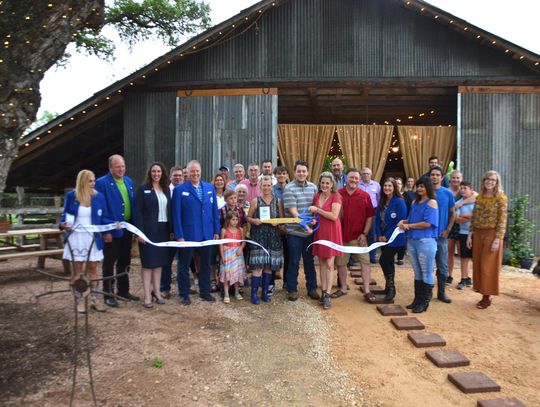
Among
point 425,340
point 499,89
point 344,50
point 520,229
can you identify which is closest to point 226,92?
point 344,50

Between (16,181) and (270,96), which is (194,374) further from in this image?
(16,181)

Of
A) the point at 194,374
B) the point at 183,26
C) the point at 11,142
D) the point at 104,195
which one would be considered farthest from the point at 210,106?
the point at 183,26

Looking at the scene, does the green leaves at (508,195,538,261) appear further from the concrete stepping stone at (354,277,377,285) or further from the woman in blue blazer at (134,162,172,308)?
the woman in blue blazer at (134,162,172,308)

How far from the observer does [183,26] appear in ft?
58.3

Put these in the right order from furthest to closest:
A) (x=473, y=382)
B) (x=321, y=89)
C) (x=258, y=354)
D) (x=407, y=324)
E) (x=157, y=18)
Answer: (x=157, y=18) → (x=321, y=89) → (x=407, y=324) → (x=258, y=354) → (x=473, y=382)

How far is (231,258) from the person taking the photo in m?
5.26

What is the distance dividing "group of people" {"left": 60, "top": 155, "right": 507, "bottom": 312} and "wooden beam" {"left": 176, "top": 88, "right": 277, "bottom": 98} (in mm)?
4021

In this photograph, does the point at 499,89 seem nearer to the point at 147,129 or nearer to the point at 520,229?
the point at 520,229

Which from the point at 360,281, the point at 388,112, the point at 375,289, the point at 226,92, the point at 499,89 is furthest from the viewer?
the point at 388,112

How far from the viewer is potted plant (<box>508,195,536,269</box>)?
27.5 feet

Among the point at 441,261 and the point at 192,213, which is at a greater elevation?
the point at 192,213

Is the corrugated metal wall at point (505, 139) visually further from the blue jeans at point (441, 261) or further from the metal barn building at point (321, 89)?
→ the blue jeans at point (441, 261)

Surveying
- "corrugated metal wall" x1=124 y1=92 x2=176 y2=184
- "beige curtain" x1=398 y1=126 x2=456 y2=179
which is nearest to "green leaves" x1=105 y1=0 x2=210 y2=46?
"corrugated metal wall" x1=124 y1=92 x2=176 y2=184

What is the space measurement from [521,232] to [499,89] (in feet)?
11.1
